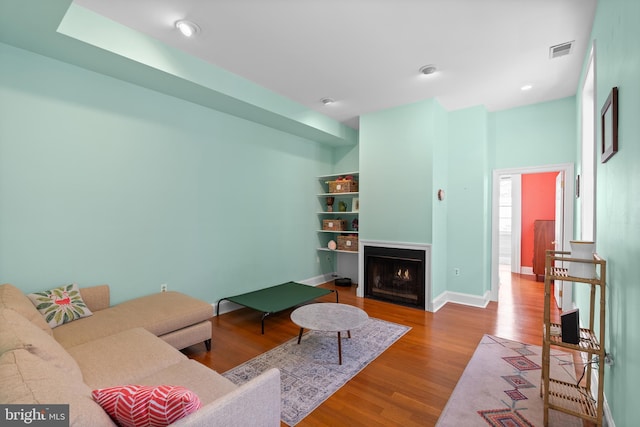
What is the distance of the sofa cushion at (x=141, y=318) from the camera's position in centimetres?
213

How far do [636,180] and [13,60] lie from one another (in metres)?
4.24

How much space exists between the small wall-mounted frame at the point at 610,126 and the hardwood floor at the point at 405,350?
76.4 inches

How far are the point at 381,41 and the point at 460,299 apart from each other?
12.1ft

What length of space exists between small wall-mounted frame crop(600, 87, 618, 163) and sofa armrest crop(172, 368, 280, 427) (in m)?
2.17

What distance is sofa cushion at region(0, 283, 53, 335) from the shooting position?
5.91 ft

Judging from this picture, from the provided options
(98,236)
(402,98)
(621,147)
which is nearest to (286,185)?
(402,98)

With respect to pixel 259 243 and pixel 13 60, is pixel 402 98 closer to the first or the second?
pixel 259 243

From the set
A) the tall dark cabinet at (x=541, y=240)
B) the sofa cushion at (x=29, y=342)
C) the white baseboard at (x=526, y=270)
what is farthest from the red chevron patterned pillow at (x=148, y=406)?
the white baseboard at (x=526, y=270)

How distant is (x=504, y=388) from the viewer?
2227 mm

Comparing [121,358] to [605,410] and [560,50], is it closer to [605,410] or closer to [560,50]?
[605,410]

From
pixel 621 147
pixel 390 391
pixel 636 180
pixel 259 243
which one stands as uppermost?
pixel 621 147

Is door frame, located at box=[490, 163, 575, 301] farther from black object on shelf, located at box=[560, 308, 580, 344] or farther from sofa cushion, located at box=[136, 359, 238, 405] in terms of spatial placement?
sofa cushion, located at box=[136, 359, 238, 405]

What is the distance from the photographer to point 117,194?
2922mm
